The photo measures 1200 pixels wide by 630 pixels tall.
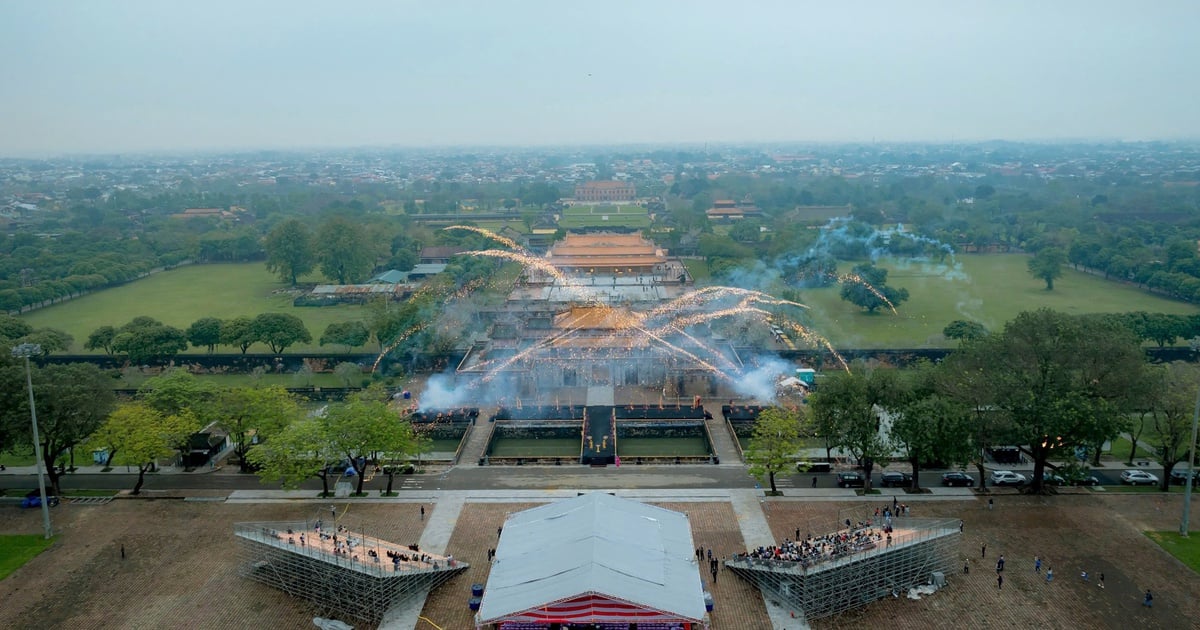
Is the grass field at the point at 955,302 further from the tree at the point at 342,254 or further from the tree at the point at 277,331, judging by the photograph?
the tree at the point at 342,254

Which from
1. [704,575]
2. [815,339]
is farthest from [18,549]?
[815,339]

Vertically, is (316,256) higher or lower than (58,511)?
higher

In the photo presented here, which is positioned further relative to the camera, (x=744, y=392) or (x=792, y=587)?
(x=744, y=392)

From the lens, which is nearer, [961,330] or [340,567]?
[340,567]

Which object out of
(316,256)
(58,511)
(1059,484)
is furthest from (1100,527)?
(316,256)

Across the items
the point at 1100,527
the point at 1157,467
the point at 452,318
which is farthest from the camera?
the point at 452,318

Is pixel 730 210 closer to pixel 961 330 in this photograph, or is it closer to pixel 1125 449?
pixel 961 330

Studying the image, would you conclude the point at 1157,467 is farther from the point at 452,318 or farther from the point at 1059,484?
the point at 452,318

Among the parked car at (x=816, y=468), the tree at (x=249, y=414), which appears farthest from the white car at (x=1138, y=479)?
the tree at (x=249, y=414)
